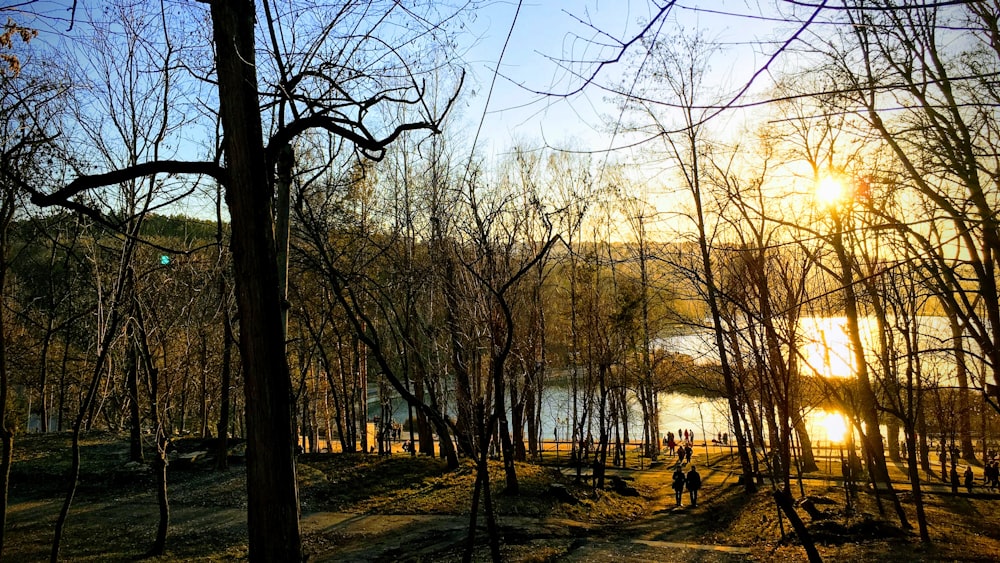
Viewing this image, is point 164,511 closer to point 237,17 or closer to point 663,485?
point 237,17

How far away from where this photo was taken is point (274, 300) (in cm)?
358

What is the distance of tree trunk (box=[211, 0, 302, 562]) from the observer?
344 cm

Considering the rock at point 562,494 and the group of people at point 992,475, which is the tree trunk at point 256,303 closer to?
the rock at point 562,494

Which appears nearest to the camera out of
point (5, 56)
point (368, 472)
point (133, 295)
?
point (5, 56)

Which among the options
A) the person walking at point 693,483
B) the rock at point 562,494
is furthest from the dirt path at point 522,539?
the rock at point 562,494

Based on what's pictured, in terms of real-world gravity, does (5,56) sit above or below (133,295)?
above

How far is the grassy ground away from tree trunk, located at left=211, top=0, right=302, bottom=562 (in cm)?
651

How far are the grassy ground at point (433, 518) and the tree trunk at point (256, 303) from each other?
651 centimetres

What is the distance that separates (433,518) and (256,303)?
34.9 feet

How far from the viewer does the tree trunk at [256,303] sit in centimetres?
344

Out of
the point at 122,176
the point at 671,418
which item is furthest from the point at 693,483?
the point at 671,418

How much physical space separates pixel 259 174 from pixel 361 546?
9041 mm

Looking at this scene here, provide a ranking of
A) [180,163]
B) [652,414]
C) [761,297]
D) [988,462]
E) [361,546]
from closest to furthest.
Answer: [180,163]
[761,297]
[361,546]
[988,462]
[652,414]

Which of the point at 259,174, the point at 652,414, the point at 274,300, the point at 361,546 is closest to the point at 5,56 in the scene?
the point at 259,174
